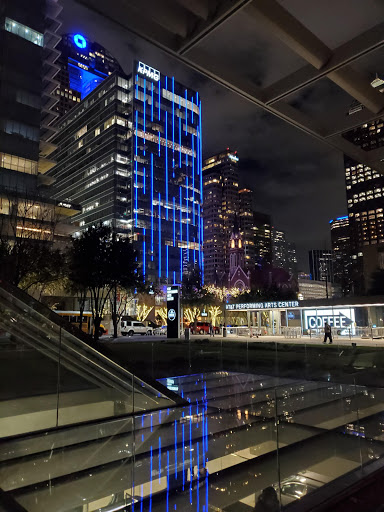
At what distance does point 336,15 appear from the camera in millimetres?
4047

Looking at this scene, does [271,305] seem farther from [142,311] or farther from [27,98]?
[27,98]

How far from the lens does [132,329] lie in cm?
4381

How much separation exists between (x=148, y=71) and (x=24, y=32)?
2551 inches

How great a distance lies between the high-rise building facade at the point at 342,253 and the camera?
107m

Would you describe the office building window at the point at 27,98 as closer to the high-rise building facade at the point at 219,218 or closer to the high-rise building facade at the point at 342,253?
the high-rise building facade at the point at 342,253

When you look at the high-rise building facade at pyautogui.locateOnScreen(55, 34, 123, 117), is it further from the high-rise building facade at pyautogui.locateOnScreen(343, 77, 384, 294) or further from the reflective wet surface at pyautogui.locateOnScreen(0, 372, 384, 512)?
the reflective wet surface at pyautogui.locateOnScreen(0, 372, 384, 512)

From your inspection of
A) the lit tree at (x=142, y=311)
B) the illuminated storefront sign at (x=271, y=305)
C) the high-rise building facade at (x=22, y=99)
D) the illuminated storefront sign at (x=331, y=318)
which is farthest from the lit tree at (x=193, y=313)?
the illuminated storefront sign at (x=331, y=318)

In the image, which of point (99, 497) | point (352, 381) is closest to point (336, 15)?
point (352, 381)

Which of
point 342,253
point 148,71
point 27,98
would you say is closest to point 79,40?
point 148,71

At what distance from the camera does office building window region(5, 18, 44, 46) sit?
53.6 metres

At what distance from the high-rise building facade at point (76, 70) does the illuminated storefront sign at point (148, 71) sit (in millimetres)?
43219

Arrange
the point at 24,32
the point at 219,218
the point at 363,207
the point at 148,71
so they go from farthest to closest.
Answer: the point at 219,218 < the point at 363,207 < the point at 148,71 < the point at 24,32

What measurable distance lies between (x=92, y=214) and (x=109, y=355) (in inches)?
4140

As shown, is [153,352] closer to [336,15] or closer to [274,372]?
[274,372]
